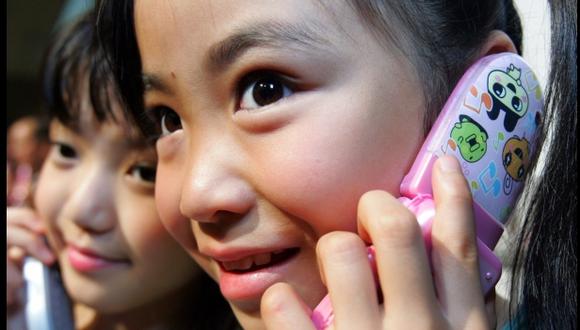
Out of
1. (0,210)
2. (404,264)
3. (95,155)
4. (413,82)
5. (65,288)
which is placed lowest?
(65,288)

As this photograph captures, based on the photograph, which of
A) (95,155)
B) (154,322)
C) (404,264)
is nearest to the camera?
(404,264)

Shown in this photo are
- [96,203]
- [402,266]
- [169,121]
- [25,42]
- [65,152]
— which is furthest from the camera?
[25,42]

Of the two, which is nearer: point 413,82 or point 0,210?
point 413,82

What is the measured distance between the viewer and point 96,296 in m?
1.22

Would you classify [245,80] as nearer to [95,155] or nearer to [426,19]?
[426,19]

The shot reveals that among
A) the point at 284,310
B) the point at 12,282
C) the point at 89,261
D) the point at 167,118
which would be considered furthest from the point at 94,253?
the point at 284,310

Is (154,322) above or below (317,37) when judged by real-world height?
below

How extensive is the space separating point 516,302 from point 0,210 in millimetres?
913

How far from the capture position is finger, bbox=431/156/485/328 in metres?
0.72

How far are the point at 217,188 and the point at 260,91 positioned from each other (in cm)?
12

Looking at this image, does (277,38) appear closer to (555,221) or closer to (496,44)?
(496,44)

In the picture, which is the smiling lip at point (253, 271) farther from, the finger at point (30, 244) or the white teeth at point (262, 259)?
the finger at point (30, 244)

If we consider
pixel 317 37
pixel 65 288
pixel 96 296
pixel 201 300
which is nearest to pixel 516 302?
pixel 317 37

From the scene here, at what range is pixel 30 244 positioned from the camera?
1.38m
